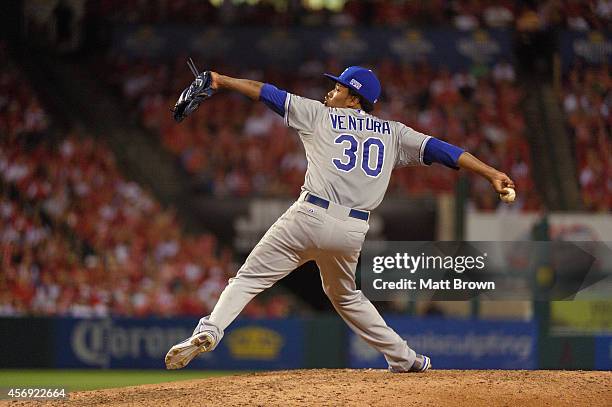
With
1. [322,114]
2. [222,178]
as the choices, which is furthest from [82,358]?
[322,114]

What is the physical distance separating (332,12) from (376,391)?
464 inches

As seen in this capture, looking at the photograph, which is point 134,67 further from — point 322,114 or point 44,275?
point 322,114

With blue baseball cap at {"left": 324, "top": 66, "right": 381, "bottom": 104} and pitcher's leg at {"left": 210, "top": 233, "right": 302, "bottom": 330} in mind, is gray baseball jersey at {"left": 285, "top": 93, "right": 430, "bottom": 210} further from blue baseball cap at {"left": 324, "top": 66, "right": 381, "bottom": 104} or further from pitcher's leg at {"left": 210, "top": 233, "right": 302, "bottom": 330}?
pitcher's leg at {"left": 210, "top": 233, "right": 302, "bottom": 330}

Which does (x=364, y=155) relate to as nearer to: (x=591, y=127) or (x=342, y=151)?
(x=342, y=151)

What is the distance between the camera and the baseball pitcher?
5.57 m

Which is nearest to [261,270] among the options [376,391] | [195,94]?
[376,391]

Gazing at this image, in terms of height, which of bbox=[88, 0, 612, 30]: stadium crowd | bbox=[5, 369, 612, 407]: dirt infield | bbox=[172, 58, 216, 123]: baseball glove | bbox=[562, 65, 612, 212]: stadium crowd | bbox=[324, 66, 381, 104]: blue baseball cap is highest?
bbox=[88, 0, 612, 30]: stadium crowd

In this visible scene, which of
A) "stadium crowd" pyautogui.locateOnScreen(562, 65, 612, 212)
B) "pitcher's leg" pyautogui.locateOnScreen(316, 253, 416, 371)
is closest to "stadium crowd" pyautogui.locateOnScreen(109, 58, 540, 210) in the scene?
"stadium crowd" pyautogui.locateOnScreen(562, 65, 612, 212)

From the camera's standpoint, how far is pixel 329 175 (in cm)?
561

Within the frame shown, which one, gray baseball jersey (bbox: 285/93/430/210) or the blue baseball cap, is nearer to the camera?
gray baseball jersey (bbox: 285/93/430/210)

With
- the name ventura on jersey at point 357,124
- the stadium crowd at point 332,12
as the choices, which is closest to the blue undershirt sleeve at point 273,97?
the name ventura on jersey at point 357,124

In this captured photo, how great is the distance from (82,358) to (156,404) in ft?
18.3

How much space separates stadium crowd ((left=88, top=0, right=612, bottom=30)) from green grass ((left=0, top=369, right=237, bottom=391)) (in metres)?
7.42

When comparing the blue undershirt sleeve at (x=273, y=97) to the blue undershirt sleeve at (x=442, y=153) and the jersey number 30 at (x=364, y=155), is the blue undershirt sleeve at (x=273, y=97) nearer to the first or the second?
the jersey number 30 at (x=364, y=155)
